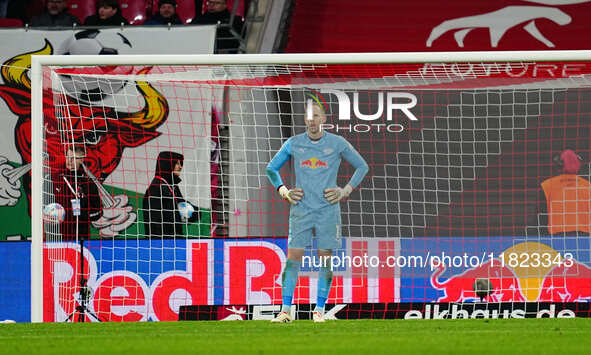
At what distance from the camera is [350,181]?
8.83 m

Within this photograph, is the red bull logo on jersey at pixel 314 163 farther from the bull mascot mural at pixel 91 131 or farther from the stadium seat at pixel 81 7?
the stadium seat at pixel 81 7

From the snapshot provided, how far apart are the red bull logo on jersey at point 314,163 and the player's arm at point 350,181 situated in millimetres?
203

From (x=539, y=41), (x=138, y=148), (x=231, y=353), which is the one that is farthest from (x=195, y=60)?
(x=539, y=41)

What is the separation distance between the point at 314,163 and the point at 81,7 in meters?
5.90

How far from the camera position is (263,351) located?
5.76m

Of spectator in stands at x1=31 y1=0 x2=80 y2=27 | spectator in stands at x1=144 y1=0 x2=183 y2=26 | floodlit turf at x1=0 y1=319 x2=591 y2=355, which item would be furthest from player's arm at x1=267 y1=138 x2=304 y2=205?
spectator in stands at x1=31 y1=0 x2=80 y2=27

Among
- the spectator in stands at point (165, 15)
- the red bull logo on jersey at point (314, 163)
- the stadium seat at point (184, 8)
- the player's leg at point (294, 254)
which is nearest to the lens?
the player's leg at point (294, 254)

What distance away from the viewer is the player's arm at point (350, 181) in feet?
28.0

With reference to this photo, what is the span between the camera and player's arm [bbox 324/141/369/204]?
854cm

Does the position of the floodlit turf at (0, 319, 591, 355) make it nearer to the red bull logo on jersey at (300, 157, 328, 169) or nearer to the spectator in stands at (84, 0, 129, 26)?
the red bull logo on jersey at (300, 157, 328, 169)

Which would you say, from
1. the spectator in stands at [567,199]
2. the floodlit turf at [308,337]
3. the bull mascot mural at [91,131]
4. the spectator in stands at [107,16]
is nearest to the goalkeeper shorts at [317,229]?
the floodlit turf at [308,337]

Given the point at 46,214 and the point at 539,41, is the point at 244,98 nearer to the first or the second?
the point at 46,214

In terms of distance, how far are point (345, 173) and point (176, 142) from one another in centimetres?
181

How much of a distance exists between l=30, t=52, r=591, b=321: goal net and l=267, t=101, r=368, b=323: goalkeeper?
1287mm
